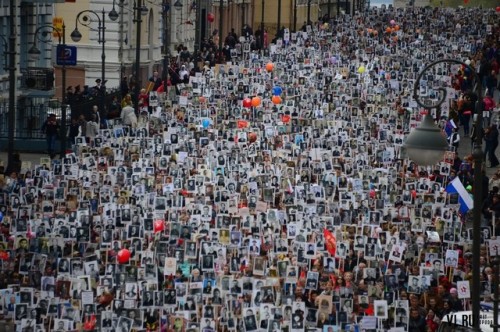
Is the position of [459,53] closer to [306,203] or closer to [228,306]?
[306,203]

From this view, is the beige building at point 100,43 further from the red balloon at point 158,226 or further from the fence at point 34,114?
the red balloon at point 158,226

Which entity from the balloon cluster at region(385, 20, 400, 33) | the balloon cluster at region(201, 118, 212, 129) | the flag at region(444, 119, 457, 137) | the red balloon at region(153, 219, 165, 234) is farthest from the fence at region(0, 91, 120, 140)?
the balloon cluster at region(385, 20, 400, 33)

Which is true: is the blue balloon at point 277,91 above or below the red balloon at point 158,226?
above

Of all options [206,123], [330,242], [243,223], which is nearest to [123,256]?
[243,223]

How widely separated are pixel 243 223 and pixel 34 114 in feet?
80.0

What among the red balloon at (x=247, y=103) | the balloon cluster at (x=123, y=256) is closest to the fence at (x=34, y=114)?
the red balloon at (x=247, y=103)

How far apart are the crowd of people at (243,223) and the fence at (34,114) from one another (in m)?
1.51

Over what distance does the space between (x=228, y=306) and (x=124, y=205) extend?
647 cm

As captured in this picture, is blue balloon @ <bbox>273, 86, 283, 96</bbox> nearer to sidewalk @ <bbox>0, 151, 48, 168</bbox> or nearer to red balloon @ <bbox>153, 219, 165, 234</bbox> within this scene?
sidewalk @ <bbox>0, 151, 48, 168</bbox>

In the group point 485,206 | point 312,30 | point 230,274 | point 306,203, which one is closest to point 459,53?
point 312,30

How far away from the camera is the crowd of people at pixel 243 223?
2508 centimetres

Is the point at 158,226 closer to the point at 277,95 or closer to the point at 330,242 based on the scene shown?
the point at 330,242

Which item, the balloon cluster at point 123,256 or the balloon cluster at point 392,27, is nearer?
the balloon cluster at point 123,256

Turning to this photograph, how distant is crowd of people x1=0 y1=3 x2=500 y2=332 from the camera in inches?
987
